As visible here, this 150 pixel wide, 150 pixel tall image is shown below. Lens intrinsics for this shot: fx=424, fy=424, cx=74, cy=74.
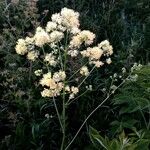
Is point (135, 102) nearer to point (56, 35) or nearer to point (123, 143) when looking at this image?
point (123, 143)

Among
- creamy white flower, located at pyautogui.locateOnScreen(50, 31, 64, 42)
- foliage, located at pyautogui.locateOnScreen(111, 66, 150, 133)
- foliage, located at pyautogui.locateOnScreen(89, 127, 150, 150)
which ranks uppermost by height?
creamy white flower, located at pyautogui.locateOnScreen(50, 31, 64, 42)

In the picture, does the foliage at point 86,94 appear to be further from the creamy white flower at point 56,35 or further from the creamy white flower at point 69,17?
the creamy white flower at point 69,17

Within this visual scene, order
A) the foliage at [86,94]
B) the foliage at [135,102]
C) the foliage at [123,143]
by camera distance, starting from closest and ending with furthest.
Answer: the foliage at [123,143]
the foliage at [135,102]
the foliage at [86,94]

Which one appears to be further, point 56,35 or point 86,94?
point 86,94

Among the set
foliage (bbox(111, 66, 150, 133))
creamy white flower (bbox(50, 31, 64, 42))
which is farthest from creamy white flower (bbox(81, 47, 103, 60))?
foliage (bbox(111, 66, 150, 133))

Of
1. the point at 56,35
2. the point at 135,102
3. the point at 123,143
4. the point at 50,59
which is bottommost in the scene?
the point at 123,143

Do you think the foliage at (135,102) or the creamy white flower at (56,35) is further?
the foliage at (135,102)

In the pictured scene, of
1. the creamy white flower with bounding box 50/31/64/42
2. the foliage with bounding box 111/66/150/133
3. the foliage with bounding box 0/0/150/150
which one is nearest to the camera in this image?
the creamy white flower with bounding box 50/31/64/42

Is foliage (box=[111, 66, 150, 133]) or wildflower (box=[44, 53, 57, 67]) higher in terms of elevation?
wildflower (box=[44, 53, 57, 67])

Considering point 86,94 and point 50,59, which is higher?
point 50,59

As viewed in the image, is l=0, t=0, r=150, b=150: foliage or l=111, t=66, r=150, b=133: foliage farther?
l=0, t=0, r=150, b=150: foliage

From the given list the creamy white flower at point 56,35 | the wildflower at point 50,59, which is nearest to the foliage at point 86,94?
the wildflower at point 50,59

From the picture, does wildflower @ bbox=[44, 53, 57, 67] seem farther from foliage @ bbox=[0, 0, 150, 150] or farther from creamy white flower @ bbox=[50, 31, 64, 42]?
foliage @ bbox=[0, 0, 150, 150]

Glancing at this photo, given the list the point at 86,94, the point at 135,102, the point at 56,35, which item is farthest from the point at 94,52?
the point at 86,94
